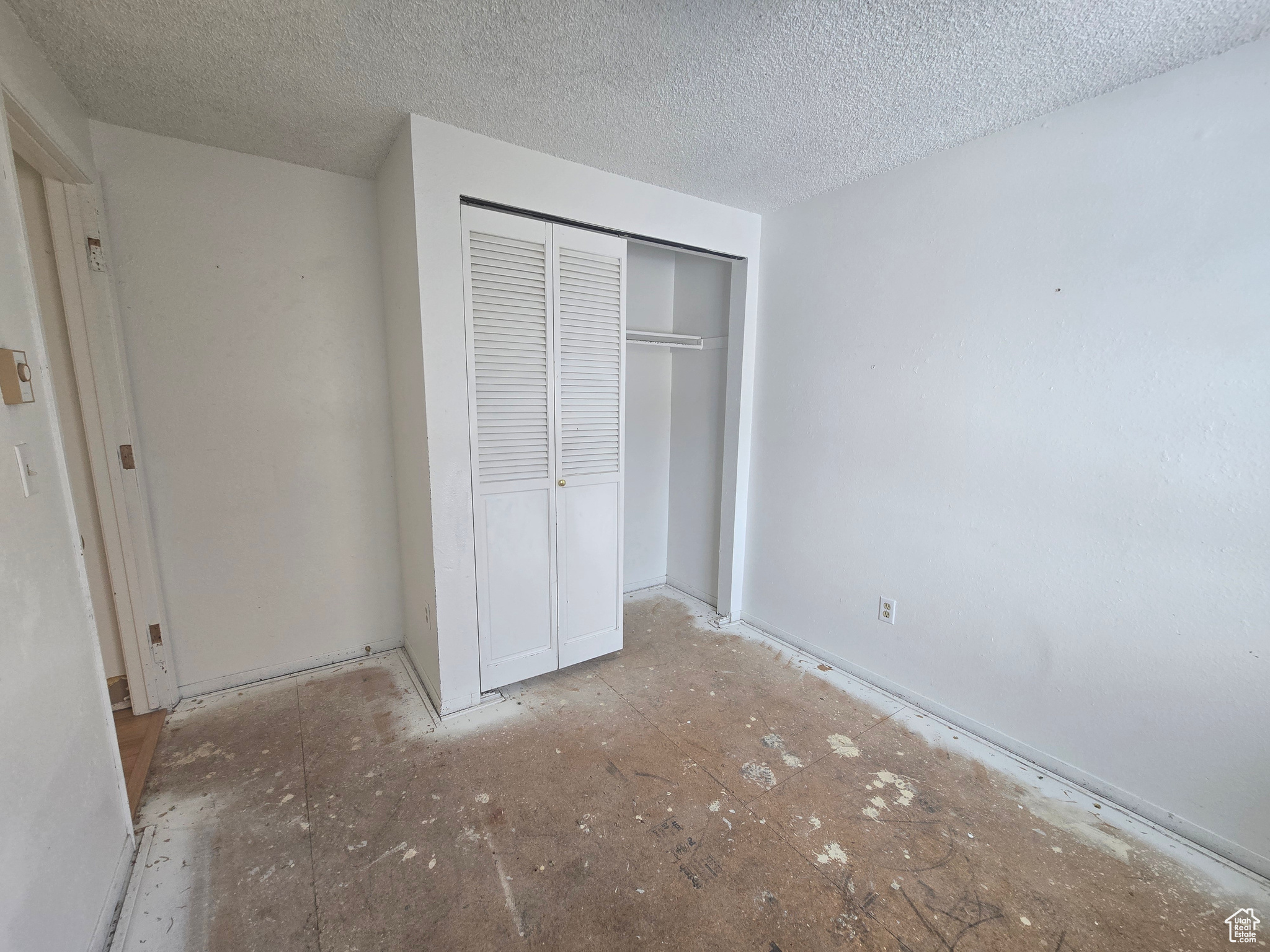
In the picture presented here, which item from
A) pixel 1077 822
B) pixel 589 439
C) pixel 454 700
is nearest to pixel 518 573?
pixel 454 700

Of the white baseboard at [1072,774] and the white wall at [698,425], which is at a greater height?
the white wall at [698,425]

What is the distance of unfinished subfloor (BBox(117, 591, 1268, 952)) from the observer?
4.33ft

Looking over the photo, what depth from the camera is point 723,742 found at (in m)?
2.03

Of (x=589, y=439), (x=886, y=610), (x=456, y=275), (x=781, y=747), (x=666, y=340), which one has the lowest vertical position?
(x=781, y=747)

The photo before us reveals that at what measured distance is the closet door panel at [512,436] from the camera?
2025 mm

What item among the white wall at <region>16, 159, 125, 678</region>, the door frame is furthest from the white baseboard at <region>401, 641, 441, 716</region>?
the white wall at <region>16, 159, 125, 678</region>

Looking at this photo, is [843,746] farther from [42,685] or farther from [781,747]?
[42,685]

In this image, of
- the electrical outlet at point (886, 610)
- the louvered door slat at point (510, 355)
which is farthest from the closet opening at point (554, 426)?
the electrical outlet at point (886, 610)

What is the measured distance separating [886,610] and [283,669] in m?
2.96

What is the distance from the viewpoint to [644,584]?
3.63 metres

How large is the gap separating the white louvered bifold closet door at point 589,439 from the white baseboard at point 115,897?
59.8 inches

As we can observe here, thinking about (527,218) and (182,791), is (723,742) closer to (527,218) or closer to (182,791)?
(182,791)

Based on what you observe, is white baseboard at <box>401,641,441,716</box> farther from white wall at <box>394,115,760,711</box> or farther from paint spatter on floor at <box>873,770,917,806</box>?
paint spatter on floor at <box>873,770,917,806</box>

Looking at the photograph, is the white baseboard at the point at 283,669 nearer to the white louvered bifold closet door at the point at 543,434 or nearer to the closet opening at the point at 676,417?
the white louvered bifold closet door at the point at 543,434
